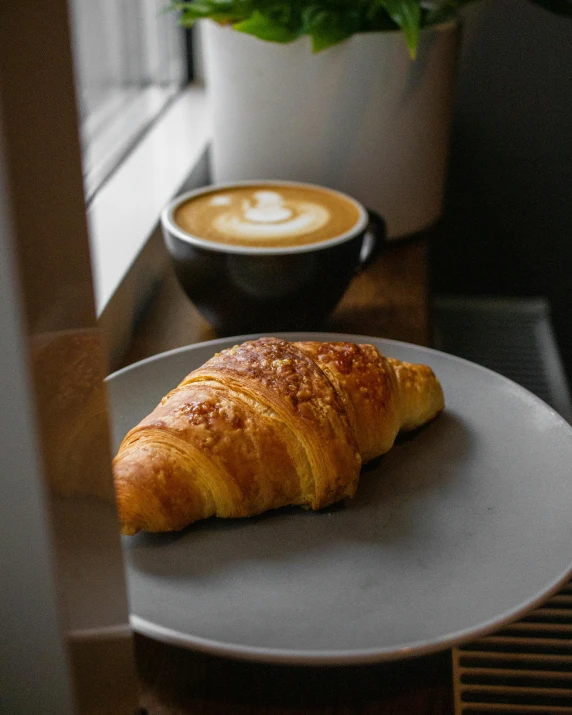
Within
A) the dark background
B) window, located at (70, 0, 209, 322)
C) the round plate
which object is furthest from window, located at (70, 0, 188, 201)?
the round plate

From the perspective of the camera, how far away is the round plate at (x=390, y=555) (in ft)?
1.38

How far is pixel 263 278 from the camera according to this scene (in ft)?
2.52

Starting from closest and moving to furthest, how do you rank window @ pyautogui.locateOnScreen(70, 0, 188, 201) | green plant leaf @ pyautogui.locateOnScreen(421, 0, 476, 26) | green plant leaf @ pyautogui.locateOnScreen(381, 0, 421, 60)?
green plant leaf @ pyautogui.locateOnScreen(381, 0, 421, 60)
green plant leaf @ pyautogui.locateOnScreen(421, 0, 476, 26)
window @ pyautogui.locateOnScreen(70, 0, 188, 201)

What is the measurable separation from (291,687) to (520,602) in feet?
0.51

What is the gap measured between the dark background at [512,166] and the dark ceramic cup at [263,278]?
0.85 meters

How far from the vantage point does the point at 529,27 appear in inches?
61.1

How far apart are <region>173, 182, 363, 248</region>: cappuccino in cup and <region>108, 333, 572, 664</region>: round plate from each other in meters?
0.24

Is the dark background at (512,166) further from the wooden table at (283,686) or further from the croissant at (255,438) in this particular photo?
the wooden table at (283,686)

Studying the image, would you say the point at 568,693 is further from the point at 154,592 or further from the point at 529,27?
the point at 529,27

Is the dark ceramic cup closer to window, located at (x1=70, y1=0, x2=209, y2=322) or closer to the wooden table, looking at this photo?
window, located at (x1=70, y1=0, x2=209, y2=322)

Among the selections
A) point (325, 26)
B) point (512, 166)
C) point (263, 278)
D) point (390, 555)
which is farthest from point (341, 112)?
point (512, 166)

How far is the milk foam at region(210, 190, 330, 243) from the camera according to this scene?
32.6 inches

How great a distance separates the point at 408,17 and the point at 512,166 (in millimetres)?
838

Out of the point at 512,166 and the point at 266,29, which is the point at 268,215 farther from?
the point at 512,166
